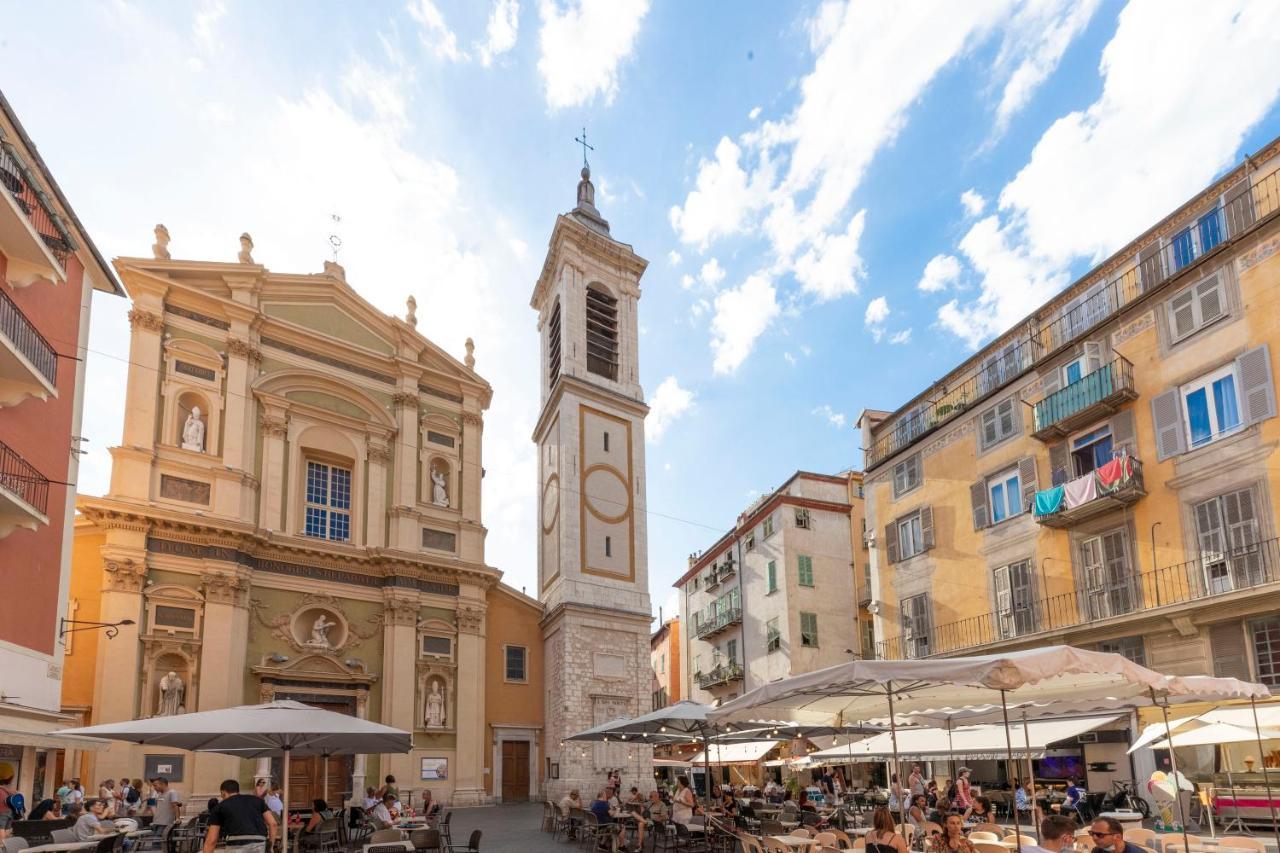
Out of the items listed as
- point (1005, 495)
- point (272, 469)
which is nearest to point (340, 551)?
point (272, 469)

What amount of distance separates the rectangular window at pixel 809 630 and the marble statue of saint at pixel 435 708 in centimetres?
1449

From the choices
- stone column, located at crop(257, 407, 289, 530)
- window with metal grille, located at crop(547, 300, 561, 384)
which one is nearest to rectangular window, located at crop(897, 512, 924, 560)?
window with metal grille, located at crop(547, 300, 561, 384)

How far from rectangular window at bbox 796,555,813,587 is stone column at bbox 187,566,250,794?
65.7 ft

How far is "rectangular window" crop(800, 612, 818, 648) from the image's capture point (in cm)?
3434

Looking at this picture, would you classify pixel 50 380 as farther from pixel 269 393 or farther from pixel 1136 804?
pixel 1136 804

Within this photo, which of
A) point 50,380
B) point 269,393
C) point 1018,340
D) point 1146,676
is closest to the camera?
point 1146,676

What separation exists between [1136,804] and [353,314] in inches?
913

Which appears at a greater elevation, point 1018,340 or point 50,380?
point 1018,340

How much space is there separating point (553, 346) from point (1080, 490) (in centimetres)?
1936

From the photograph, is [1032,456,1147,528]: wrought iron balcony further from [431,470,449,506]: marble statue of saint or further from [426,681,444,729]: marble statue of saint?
[431,470,449,506]: marble statue of saint

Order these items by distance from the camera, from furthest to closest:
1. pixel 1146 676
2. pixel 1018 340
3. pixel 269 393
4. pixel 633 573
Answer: pixel 633 573, pixel 269 393, pixel 1018 340, pixel 1146 676

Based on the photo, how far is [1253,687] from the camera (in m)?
10.2

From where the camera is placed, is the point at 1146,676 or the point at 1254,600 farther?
the point at 1254,600

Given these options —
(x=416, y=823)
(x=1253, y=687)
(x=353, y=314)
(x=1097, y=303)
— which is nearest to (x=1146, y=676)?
(x=1253, y=687)
